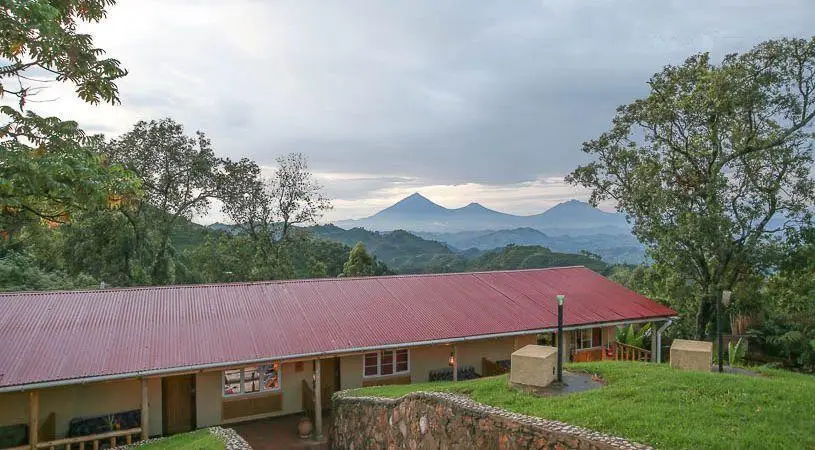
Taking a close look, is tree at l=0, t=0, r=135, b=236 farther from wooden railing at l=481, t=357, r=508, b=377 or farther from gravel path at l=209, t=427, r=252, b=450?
wooden railing at l=481, t=357, r=508, b=377

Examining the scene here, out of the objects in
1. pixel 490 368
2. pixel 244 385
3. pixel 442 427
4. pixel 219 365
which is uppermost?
pixel 219 365

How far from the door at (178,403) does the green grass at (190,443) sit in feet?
7.66

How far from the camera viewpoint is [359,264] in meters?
31.0

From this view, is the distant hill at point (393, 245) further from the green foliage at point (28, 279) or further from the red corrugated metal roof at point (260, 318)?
the red corrugated metal roof at point (260, 318)

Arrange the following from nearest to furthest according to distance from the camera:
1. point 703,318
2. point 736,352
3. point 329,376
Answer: point 329,376 → point 736,352 → point 703,318

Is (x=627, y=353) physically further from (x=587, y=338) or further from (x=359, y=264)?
(x=359, y=264)

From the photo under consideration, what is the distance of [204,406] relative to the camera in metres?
13.1

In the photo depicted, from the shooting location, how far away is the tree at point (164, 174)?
24.2m

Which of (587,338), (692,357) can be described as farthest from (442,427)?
(587,338)

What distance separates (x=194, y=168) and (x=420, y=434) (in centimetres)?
2094

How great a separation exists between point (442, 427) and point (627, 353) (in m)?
11.3

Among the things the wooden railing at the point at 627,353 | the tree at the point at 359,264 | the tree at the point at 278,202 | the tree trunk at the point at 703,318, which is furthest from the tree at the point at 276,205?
the tree trunk at the point at 703,318

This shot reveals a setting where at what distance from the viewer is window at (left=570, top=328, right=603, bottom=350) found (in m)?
17.4

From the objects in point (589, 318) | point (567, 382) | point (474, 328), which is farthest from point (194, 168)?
point (567, 382)
